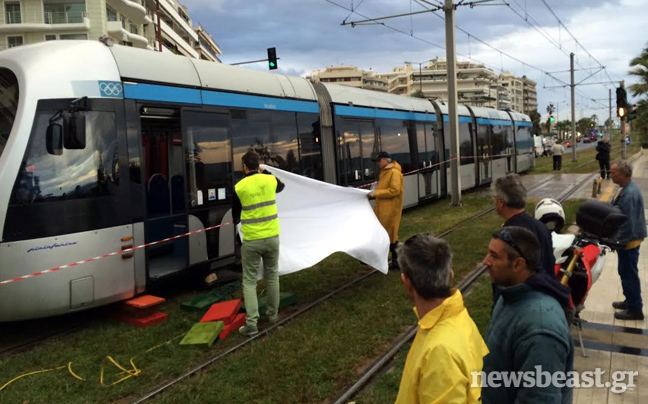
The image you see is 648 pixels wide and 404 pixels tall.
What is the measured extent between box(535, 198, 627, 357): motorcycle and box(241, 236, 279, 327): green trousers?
2.96 meters

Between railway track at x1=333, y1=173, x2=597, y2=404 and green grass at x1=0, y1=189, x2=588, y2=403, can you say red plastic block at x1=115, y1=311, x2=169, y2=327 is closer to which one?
green grass at x1=0, y1=189, x2=588, y2=403

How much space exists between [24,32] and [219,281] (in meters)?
48.5

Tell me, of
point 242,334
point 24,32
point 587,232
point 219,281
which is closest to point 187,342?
point 242,334

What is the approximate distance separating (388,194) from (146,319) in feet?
12.9

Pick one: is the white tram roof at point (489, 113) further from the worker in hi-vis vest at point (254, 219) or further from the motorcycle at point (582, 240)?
the motorcycle at point (582, 240)

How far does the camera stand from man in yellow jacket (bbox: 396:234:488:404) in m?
1.95

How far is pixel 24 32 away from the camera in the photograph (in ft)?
151

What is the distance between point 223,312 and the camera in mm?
6062

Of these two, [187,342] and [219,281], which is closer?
[187,342]

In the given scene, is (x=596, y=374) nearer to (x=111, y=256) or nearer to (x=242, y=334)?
(x=242, y=334)

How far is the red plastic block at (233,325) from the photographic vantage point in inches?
224

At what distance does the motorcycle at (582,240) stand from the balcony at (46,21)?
49.7m

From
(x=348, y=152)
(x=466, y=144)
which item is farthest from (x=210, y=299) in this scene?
(x=466, y=144)

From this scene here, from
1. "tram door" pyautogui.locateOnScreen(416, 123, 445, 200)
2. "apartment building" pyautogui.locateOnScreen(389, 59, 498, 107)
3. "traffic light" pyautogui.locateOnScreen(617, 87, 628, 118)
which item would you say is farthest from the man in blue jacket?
"apartment building" pyautogui.locateOnScreen(389, 59, 498, 107)
